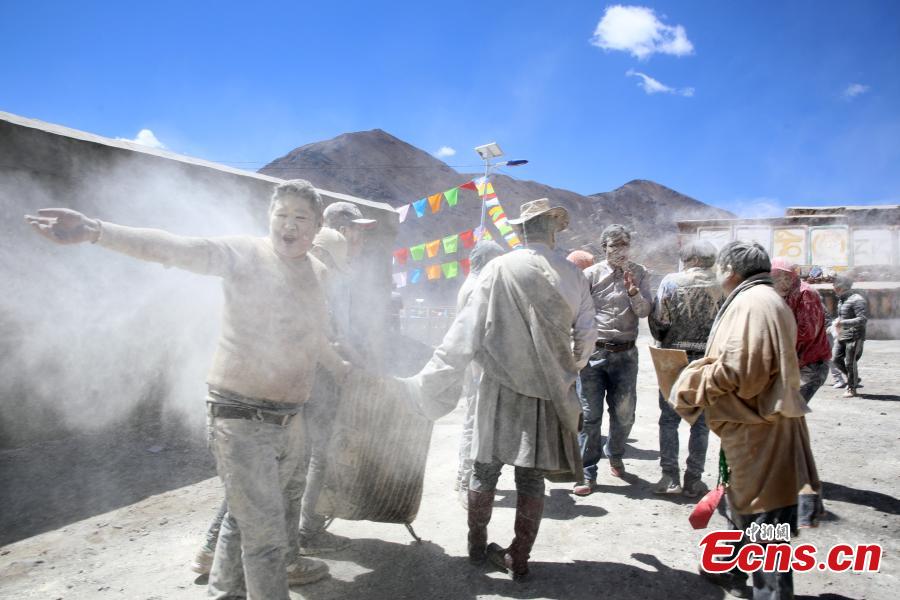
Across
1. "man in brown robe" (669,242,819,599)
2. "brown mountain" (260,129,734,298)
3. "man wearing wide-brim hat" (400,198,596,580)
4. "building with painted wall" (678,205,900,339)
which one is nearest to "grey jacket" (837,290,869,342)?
"man in brown robe" (669,242,819,599)

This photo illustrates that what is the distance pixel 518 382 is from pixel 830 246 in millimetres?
23495

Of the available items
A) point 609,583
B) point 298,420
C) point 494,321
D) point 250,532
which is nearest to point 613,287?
point 494,321

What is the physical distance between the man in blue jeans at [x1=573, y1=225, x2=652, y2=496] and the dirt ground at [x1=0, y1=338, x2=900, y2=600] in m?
0.47

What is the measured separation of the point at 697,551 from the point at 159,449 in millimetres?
4498

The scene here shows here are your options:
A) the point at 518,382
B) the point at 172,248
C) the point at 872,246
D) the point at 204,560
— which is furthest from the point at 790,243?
the point at 172,248

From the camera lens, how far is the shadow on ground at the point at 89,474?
349 cm

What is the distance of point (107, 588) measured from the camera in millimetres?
2637

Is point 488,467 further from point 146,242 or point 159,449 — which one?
point 159,449

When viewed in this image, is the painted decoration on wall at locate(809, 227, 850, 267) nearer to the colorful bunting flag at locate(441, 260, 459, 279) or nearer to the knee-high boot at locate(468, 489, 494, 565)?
the colorful bunting flag at locate(441, 260, 459, 279)

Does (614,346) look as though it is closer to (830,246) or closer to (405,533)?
(405,533)

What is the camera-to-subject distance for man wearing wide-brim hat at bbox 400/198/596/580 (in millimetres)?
2686

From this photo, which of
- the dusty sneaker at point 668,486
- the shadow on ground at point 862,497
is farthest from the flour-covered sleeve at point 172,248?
the shadow on ground at point 862,497

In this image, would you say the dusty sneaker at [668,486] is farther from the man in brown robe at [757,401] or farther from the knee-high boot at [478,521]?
the knee-high boot at [478,521]

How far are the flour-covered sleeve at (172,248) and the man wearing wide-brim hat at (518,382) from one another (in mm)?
1189
